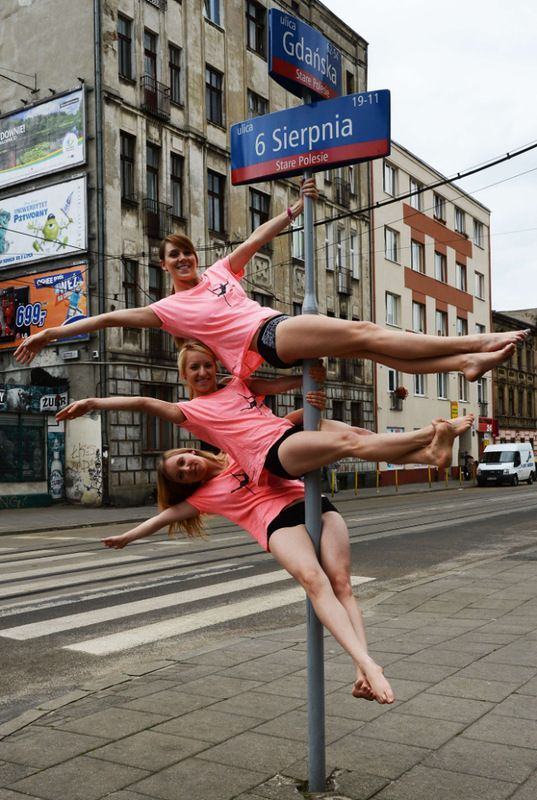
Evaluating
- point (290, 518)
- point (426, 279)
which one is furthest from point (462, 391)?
point (290, 518)

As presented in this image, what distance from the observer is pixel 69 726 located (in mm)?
5207

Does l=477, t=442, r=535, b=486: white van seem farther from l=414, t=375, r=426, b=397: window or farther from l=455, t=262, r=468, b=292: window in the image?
l=455, t=262, r=468, b=292: window

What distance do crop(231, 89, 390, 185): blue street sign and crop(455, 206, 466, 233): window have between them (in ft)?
167

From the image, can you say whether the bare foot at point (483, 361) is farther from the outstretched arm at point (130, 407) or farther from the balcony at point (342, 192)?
the balcony at point (342, 192)

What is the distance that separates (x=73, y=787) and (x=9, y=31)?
101ft

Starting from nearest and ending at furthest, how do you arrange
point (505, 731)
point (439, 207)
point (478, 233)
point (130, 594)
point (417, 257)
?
point (505, 731) < point (130, 594) < point (417, 257) < point (439, 207) < point (478, 233)

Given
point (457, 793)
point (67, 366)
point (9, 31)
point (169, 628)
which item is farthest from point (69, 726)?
point (9, 31)

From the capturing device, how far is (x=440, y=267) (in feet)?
168

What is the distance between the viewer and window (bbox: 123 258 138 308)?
27609 mm

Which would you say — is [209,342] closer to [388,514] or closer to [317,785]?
[317,785]

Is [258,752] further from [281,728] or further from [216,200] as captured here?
[216,200]

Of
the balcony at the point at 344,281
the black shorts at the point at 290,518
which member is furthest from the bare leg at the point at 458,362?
the balcony at the point at 344,281

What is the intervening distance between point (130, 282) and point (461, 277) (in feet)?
101

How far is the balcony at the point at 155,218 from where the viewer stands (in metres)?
28.8
